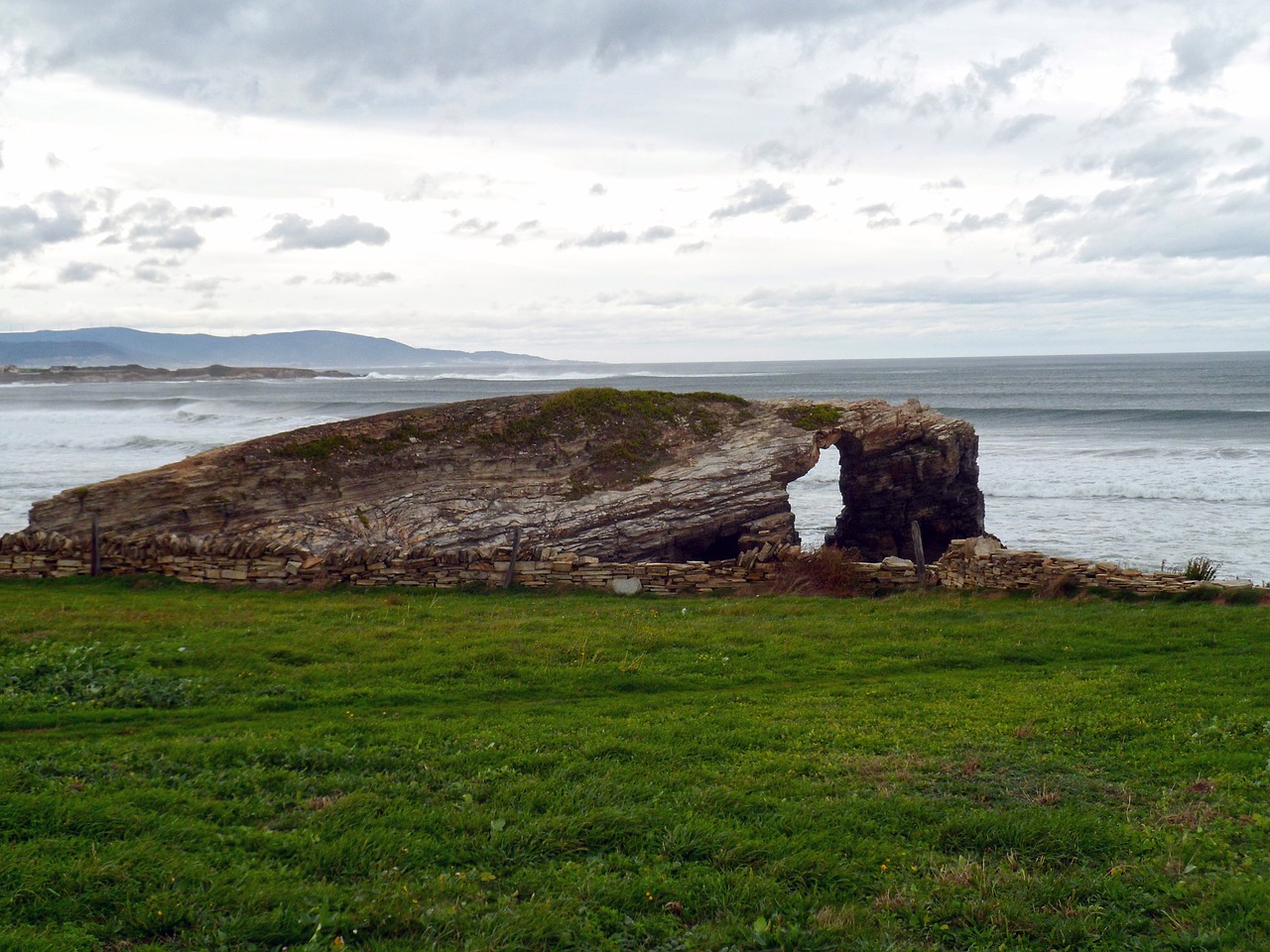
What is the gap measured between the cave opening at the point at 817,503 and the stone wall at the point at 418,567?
27.0 feet

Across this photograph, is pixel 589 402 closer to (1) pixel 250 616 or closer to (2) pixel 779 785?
(1) pixel 250 616

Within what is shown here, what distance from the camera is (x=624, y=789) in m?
7.09

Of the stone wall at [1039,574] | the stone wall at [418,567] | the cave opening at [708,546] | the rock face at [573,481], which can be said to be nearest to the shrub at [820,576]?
the stone wall at [418,567]

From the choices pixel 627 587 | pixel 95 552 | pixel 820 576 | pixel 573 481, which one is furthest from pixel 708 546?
pixel 95 552

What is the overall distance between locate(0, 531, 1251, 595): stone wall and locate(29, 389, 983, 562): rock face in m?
Answer: 0.83

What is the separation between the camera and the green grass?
214 inches

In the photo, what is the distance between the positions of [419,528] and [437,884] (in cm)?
1455

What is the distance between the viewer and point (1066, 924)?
5.48 meters

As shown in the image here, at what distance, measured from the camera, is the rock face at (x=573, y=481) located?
64.4ft

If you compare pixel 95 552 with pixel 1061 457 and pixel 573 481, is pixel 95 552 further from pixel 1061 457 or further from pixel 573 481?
pixel 1061 457

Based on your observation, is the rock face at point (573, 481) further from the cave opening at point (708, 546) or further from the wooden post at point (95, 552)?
the wooden post at point (95, 552)

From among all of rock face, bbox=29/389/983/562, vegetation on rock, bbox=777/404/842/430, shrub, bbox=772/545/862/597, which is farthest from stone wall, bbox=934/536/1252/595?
vegetation on rock, bbox=777/404/842/430

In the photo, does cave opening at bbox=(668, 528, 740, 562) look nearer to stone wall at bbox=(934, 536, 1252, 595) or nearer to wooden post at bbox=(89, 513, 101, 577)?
stone wall at bbox=(934, 536, 1252, 595)

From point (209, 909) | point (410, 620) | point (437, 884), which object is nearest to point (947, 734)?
point (437, 884)
